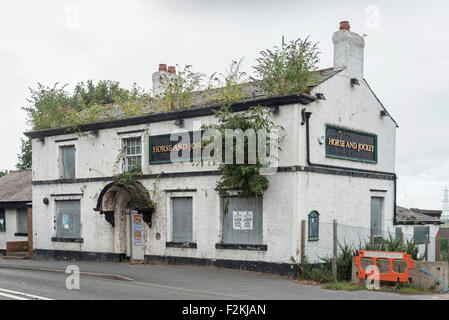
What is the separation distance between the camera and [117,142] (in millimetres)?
21703

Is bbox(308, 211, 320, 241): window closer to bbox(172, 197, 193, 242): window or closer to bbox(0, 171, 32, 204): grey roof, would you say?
bbox(172, 197, 193, 242): window

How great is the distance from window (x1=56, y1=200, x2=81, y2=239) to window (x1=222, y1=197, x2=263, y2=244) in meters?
7.61

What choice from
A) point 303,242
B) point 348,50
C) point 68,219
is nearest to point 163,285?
point 303,242

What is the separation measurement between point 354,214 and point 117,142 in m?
9.52

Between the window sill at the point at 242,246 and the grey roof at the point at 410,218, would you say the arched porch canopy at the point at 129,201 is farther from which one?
the grey roof at the point at 410,218

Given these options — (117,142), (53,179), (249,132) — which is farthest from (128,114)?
(249,132)

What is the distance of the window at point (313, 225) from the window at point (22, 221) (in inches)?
655

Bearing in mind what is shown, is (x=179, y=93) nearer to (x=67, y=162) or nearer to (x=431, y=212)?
(x=67, y=162)

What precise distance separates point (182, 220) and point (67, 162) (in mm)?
6908

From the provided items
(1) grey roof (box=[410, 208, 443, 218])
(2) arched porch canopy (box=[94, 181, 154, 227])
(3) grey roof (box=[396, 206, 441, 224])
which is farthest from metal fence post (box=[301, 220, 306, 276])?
(1) grey roof (box=[410, 208, 443, 218])

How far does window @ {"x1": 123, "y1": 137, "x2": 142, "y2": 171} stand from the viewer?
2117cm

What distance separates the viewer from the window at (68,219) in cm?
2309
